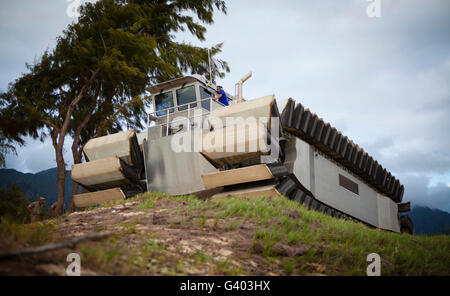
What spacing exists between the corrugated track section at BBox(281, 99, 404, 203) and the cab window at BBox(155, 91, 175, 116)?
4.34 meters

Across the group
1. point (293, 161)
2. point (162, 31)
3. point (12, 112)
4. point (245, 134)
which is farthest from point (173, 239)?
point (162, 31)

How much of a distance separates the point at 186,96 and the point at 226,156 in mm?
4046

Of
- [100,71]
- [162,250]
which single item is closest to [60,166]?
[100,71]

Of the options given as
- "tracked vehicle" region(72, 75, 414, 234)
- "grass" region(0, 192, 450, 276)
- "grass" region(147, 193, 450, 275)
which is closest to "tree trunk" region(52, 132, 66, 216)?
"tracked vehicle" region(72, 75, 414, 234)

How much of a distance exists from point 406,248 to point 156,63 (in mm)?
12810

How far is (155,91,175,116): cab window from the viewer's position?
1393 cm

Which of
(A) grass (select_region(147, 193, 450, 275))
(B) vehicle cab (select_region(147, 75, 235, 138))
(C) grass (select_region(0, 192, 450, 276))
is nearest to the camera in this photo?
(C) grass (select_region(0, 192, 450, 276))

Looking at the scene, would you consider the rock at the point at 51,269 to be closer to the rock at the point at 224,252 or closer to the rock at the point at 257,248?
the rock at the point at 224,252

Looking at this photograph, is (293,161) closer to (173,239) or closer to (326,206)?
(326,206)

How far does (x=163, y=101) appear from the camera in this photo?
46.1 feet

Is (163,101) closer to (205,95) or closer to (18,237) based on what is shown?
(205,95)

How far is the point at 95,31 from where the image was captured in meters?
17.3

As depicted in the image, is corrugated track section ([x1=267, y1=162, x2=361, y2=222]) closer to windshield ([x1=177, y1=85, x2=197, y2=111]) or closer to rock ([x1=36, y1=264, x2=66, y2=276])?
windshield ([x1=177, y1=85, x2=197, y2=111])

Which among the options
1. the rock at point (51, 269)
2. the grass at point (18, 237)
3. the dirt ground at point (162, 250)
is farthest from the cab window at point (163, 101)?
the rock at point (51, 269)
